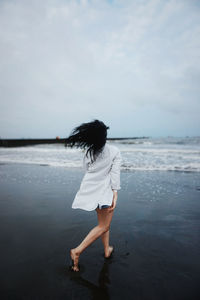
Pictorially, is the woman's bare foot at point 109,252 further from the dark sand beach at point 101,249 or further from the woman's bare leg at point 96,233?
the woman's bare leg at point 96,233

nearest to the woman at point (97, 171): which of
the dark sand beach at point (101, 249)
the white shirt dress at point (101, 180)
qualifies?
the white shirt dress at point (101, 180)

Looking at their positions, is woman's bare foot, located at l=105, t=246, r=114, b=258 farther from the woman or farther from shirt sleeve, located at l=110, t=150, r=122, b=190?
shirt sleeve, located at l=110, t=150, r=122, b=190

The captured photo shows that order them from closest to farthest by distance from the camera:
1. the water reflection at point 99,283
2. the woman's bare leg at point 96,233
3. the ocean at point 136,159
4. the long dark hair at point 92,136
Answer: the water reflection at point 99,283 → the long dark hair at point 92,136 → the woman's bare leg at point 96,233 → the ocean at point 136,159

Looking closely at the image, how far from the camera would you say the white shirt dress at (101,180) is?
225 centimetres

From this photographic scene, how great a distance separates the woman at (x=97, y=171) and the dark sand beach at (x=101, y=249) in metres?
0.36

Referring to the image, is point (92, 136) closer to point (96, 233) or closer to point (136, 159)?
point (96, 233)

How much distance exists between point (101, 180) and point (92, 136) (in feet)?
1.86

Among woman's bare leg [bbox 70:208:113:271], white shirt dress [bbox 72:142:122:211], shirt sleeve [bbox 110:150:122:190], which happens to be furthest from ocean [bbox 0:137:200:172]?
woman's bare leg [bbox 70:208:113:271]

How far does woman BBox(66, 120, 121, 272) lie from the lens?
86.2 inches

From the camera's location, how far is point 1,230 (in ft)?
10.8

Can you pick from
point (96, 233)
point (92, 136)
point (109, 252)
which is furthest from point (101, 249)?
point (92, 136)

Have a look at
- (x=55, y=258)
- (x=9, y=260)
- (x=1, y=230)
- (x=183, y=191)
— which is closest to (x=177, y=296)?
(x=55, y=258)

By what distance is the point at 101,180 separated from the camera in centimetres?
231

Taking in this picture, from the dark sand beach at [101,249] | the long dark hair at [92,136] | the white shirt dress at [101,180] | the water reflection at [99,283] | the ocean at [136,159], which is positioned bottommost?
the water reflection at [99,283]
